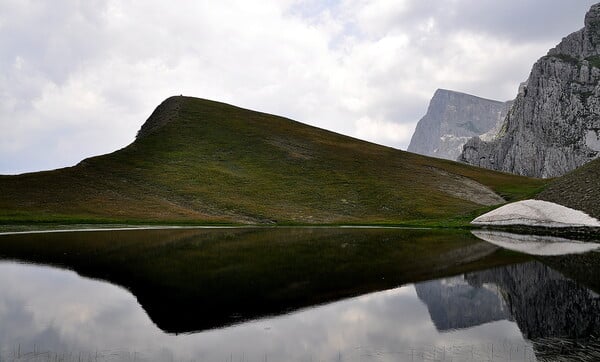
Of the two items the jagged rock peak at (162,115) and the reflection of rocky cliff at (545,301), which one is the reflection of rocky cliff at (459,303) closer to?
the reflection of rocky cliff at (545,301)

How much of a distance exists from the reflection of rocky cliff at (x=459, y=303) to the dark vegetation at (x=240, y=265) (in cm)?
205

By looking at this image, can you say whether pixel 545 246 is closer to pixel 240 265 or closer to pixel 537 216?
pixel 537 216

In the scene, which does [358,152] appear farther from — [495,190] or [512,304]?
[512,304]

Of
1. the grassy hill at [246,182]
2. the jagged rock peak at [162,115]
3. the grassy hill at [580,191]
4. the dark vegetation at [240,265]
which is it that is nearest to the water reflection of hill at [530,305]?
the dark vegetation at [240,265]

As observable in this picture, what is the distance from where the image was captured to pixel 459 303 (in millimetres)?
21953

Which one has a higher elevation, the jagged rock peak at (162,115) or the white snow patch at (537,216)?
the jagged rock peak at (162,115)

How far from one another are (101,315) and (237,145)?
325ft

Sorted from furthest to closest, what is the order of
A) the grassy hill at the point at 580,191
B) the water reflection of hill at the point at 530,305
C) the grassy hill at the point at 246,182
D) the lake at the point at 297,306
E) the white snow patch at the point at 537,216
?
the grassy hill at the point at 246,182
the grassy hill at the point at 580,191
the white snow patch at the point at 537,216
the water reflection of hill at the point at 530,305
the lake at the point at 297,306

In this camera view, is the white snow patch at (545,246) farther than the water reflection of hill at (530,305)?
Yes

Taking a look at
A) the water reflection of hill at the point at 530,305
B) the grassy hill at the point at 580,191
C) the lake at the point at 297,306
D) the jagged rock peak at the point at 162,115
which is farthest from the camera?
the jagged rock peak at the point at 162,115

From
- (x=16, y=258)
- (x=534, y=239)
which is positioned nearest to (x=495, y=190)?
(x=534, y=239)

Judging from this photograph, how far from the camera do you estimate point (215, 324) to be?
18.1 metres

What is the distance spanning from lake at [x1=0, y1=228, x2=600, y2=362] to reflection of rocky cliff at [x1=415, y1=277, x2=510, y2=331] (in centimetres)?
9

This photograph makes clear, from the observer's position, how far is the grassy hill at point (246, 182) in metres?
77.2
